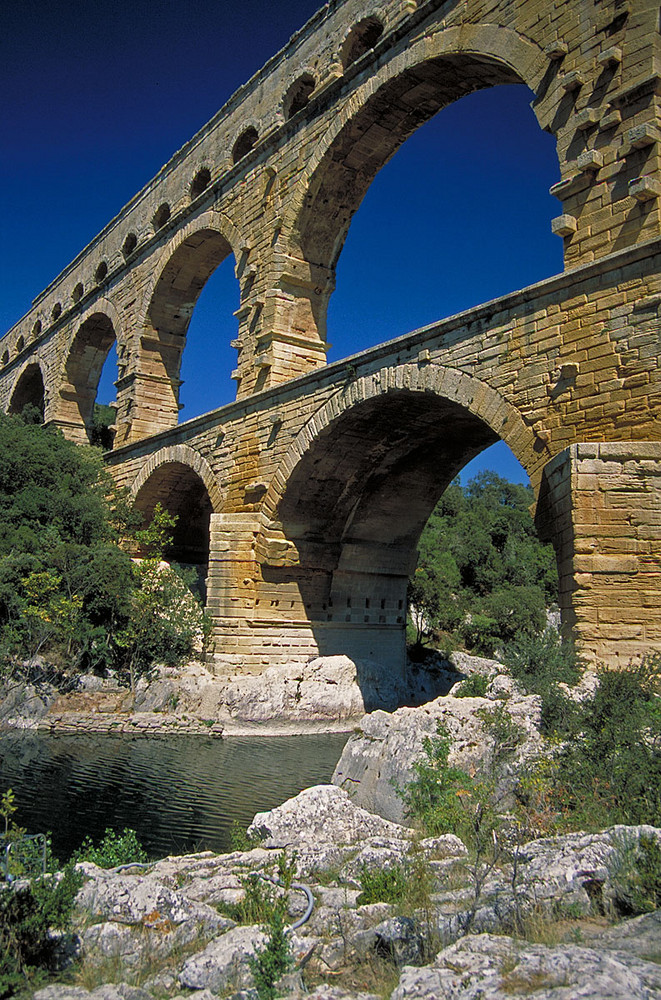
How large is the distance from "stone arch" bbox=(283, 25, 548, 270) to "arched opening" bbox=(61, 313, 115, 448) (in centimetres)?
1114

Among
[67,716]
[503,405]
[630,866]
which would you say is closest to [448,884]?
[630,866]

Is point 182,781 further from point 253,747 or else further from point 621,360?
point 621,360

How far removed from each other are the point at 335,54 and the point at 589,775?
12.1 metres

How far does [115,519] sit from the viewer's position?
15484mm

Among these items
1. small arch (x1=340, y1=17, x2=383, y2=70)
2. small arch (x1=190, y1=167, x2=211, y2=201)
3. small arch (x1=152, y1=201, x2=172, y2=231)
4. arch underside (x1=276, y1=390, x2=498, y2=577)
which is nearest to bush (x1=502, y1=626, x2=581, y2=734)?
arch underside (x1=276, y1=390, x2=498, y2=577)

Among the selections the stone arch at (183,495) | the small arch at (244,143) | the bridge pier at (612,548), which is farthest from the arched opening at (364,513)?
the small arch at (244,143)

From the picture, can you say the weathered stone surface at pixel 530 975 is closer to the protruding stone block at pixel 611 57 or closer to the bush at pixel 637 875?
the bush at pixel 637 875

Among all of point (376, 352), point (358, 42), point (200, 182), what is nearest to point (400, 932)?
point (376, 352)

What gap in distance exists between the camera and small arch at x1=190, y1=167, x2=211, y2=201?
1658 cm

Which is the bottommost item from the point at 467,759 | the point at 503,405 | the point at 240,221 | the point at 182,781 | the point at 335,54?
the point at 182,781

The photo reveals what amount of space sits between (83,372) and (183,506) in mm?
8483

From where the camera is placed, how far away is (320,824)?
4.71m

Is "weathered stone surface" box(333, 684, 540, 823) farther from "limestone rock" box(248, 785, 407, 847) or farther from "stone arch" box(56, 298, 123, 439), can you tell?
"stone arch" box(56, 298, 123, 439)

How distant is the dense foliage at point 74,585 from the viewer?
11953 mm
